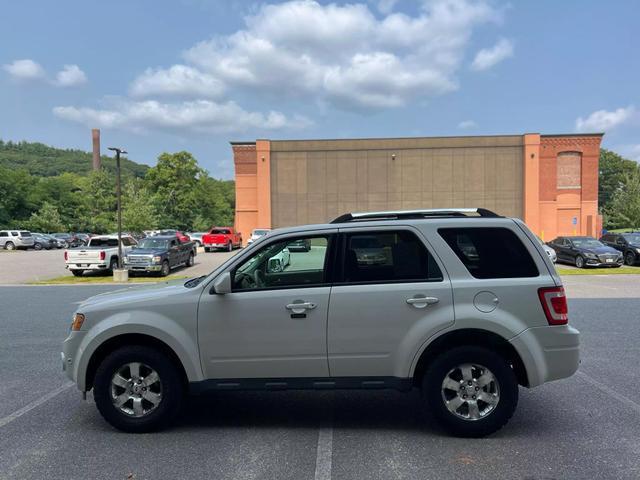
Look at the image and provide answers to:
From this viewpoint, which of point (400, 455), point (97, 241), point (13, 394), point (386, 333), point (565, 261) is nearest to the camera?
point (400, 455)

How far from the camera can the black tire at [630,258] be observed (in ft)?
76.2

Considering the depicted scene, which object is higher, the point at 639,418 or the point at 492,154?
the point at 492,154

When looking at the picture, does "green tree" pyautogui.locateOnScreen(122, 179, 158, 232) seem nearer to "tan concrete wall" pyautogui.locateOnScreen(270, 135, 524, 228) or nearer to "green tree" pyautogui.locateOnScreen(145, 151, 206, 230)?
"tan concrete wall" pyautogui.locateOnScreen(270, 135, 524, 228)

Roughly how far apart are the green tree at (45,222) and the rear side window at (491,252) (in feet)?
223


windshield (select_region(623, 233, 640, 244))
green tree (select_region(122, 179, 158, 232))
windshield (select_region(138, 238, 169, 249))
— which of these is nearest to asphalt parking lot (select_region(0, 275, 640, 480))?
windshield (select_region(138, 238, 169, 249))

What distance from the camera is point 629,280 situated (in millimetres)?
17031

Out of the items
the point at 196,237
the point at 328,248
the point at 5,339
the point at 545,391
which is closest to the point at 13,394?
the point at 5,339

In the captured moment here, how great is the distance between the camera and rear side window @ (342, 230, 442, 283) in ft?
13.8

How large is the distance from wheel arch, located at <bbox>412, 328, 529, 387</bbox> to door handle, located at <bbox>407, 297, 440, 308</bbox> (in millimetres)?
293

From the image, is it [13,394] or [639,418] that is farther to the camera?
[13,394]

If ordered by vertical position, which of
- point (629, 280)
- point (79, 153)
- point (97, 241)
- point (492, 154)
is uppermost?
point (79, 153)

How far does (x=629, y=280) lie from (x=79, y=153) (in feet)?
473

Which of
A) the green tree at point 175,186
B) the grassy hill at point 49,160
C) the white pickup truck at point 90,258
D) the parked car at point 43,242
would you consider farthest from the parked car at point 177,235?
the grassy hill at point 49,160

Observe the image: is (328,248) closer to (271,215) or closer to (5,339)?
(5,339)
